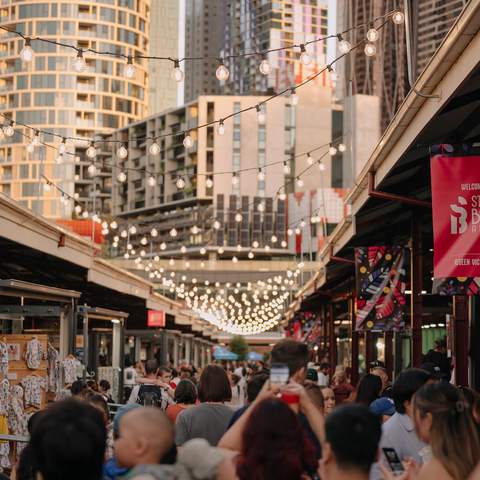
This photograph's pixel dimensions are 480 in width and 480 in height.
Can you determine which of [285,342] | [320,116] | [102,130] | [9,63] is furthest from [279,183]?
[285,342]

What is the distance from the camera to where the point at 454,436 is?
215 inches

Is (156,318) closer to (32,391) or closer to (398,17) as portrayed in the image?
(32,391)

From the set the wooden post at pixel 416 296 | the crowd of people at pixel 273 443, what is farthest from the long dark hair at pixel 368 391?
the wooden post at pixel 416 296

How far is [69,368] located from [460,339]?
5374 mm

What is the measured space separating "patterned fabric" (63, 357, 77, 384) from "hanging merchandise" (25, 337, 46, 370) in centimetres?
113

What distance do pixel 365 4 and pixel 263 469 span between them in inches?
1199

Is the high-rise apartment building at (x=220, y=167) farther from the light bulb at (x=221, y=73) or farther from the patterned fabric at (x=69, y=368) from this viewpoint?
the light bulb at (x=221, y=73)

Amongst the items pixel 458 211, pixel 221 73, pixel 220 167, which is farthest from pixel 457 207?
pixel 220 167

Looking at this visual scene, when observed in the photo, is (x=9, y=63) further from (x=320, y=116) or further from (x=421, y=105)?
(x=421, y=105)

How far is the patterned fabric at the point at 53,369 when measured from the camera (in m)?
14.7

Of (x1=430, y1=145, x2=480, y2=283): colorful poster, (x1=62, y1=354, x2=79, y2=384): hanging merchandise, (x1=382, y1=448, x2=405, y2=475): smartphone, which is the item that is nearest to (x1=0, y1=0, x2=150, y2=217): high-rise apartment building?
(x1=62, y1=354, x2=79, y2=384): hanging merchandise

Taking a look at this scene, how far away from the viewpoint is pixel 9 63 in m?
158

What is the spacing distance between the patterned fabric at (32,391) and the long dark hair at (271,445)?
9.28 metres

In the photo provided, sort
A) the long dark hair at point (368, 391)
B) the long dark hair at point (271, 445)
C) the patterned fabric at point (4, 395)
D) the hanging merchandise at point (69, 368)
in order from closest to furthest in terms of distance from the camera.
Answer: the long dark hair at point (271, 445) → the long dark hair at point (368, 391) → the patterned fabric at point (4, 395) → the hanging merchandise at point (69, 368)
